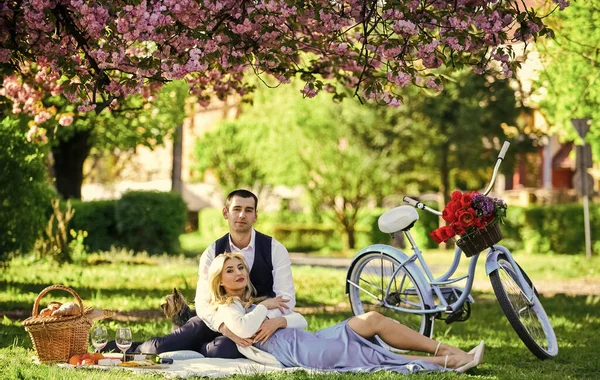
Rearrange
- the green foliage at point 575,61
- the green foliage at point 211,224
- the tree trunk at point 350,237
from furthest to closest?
the green foliage at point 211,224, the tree trunk at point 350,237, the green foliage at point 575,61

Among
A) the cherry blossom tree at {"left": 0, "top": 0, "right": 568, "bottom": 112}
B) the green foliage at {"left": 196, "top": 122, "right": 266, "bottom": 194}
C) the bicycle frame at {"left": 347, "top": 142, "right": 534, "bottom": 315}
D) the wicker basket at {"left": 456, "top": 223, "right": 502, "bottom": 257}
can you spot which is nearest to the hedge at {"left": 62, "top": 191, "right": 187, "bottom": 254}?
the green foliage at {"left": 196, "top": 122, "right": 266, "bottom": 194}

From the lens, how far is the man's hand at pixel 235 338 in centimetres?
773

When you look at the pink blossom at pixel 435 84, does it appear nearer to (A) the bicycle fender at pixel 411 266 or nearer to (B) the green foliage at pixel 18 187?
(A) the bicycle fender at pixel 411 266

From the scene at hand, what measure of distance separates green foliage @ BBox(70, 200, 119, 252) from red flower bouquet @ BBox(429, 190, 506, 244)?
15610 millimetres

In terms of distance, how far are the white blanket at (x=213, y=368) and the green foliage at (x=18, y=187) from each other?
7.22m

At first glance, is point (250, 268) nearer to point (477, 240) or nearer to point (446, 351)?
point (446, 351)

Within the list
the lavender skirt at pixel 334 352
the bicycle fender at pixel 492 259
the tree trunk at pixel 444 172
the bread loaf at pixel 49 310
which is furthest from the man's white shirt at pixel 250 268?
the tree trunk at pixel 444 172

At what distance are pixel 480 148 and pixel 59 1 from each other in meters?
25.9

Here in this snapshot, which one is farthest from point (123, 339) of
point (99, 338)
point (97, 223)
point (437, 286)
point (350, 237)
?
point (350, 237)

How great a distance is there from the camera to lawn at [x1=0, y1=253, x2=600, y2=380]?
25.8 feet

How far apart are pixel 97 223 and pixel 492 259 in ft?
52.4

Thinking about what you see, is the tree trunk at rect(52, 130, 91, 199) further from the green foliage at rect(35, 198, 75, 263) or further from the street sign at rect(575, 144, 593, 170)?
the street sign at rect(575, 144, 593, 170)

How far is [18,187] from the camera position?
14.5 meters

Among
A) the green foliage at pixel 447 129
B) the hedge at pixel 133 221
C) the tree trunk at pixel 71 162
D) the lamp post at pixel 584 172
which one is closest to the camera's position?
the lamp post at pixel 584 172
